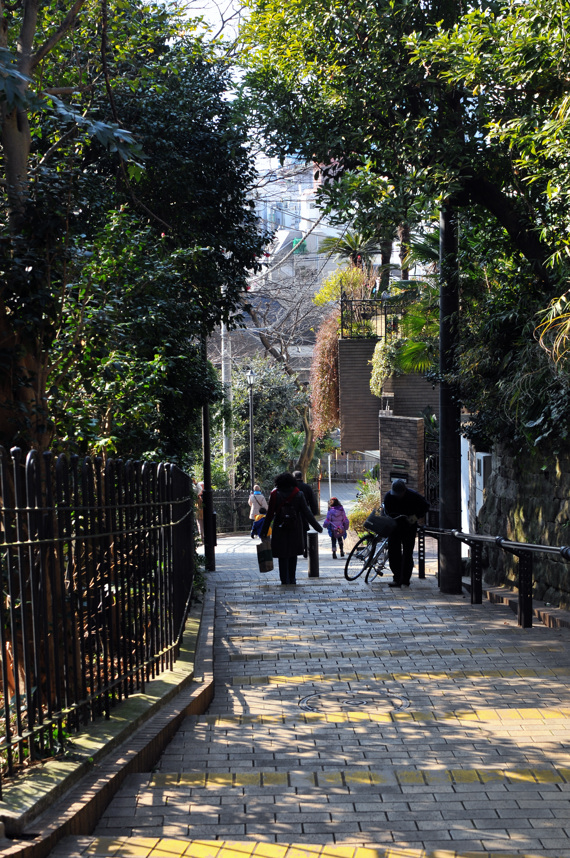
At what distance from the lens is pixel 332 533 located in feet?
66.3

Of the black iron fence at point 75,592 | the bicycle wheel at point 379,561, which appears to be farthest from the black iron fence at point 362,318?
the black iron fence at point 75,592

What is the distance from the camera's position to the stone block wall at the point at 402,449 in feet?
66.8

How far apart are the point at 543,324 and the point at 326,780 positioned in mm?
6140

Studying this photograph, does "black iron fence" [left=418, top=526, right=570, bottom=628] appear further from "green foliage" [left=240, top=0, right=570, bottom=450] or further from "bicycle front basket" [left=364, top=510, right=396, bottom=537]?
"green foliage" [left=240, top=0, right=570, bottom=450]

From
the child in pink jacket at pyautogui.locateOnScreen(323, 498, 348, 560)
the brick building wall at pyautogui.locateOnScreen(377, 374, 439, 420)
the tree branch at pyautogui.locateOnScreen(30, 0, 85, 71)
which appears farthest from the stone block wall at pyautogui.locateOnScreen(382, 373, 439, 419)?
the tree branch at pyautogui.locateOnScreen(30, 0, 85, 71)

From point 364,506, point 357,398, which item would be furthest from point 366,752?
point 364,506

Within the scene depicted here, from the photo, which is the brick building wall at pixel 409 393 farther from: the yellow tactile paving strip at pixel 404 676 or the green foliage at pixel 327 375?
the yellow tactile paving strip at pixel 404 676

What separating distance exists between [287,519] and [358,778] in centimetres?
802

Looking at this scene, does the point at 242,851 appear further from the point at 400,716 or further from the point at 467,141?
the point at 467,141

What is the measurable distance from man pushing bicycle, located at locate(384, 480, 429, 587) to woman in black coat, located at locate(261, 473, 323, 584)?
1.10 metres

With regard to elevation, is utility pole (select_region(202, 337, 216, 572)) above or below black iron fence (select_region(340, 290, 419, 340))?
below

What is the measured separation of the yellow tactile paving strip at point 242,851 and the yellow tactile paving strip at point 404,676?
3485mm

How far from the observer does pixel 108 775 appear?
3988 mm

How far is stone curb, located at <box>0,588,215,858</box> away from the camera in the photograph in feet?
10.7
